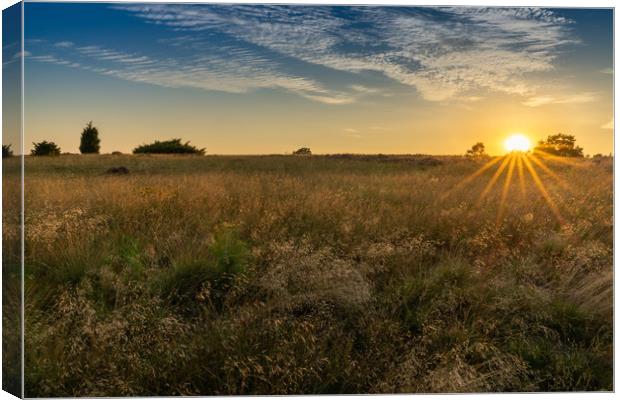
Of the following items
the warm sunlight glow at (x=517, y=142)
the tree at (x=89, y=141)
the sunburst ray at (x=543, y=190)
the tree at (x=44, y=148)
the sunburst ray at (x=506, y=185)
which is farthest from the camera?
the sunburst ray at (x=506, y=185)

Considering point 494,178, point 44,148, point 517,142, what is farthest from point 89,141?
point 494,178

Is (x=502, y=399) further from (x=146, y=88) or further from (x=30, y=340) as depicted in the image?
(x=146, y=88)

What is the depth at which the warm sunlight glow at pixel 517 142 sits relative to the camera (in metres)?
3.98

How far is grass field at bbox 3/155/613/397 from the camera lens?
9.09 feet

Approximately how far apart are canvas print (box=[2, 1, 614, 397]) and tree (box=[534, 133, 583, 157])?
0.02 meters

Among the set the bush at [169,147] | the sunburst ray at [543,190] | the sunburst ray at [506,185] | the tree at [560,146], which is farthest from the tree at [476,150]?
the bush at [169,147]

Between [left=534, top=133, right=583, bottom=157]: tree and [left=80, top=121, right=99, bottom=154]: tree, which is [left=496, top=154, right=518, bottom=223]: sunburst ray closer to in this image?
[left=534, top=133, right=583, bottom=157]: tree

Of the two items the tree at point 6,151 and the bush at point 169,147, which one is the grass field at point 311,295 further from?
the bush at point 169,147

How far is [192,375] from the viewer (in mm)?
2734

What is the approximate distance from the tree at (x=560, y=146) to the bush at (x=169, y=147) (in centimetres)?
265

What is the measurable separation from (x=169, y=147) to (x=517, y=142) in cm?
270

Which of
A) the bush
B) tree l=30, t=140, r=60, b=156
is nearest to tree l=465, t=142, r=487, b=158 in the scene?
the bush

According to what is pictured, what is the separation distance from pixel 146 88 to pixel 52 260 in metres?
1.40

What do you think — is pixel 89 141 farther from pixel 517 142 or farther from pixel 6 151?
pixel 517 142
